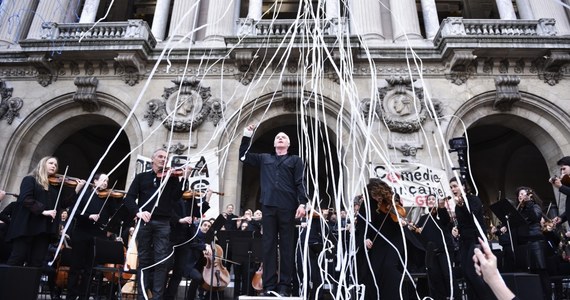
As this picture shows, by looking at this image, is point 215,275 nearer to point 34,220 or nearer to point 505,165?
point 34,220

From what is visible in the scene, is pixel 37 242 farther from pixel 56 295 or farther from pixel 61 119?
pixel 61 119

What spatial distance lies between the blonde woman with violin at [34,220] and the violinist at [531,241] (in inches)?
286

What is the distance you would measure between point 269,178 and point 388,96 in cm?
888

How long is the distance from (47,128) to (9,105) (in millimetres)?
1397

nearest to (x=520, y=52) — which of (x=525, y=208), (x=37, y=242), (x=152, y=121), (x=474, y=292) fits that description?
(x=525, y=208)

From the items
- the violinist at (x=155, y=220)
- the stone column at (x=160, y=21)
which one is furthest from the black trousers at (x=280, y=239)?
the stone column at (x=160, y=21)

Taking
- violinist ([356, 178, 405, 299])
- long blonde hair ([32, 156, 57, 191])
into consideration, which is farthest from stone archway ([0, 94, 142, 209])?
violinist ([356, 178, 405, 299])

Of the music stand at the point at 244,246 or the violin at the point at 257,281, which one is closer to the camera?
the music stand at the point at 244,246

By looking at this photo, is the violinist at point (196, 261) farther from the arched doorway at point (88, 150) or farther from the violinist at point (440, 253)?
the arched doorway at point (88, 150)

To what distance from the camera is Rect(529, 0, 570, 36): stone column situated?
14.0 metres

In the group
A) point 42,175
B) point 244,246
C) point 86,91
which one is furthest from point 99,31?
point 244,246

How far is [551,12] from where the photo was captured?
560 inches

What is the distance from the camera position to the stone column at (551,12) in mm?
13988

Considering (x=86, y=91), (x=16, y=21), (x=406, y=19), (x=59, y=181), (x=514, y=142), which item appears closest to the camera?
(x=59, y=181)
